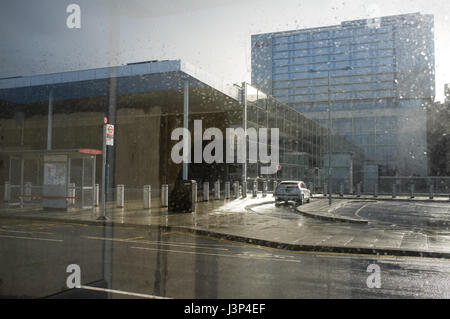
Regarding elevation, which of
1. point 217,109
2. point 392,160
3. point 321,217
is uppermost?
point 217,109

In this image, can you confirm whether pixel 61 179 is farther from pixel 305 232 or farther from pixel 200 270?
pixel 200 270

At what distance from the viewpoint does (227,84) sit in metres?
25.3

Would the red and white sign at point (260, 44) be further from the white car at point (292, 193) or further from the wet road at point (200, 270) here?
the wet road at point (200, 270)

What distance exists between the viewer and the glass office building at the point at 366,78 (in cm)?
1391

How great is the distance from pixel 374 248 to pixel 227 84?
18.5 meters

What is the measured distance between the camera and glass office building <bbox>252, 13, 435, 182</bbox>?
13914 mm

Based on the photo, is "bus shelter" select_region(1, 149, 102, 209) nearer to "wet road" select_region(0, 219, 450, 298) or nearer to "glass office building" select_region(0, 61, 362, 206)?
"glass office building" select_region(0, 61, 362, 206)

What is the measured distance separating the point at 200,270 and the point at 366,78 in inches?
954

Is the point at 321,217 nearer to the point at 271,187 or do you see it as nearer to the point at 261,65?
the point at 261,65

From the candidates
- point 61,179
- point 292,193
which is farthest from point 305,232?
point 292,193

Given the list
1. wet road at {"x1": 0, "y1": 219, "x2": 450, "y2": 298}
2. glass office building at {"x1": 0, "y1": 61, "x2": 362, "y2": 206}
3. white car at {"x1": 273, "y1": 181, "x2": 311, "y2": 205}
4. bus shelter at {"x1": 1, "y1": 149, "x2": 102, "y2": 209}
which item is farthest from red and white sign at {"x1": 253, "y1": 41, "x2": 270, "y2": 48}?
wet road at {"x1": 0, "y1": 219, "x2": 450, "y2": 298}

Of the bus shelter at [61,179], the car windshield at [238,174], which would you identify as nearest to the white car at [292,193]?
the car windshield at [238,174]

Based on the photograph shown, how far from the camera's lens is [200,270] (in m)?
6.38

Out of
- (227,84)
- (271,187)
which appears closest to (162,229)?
(227,84)
